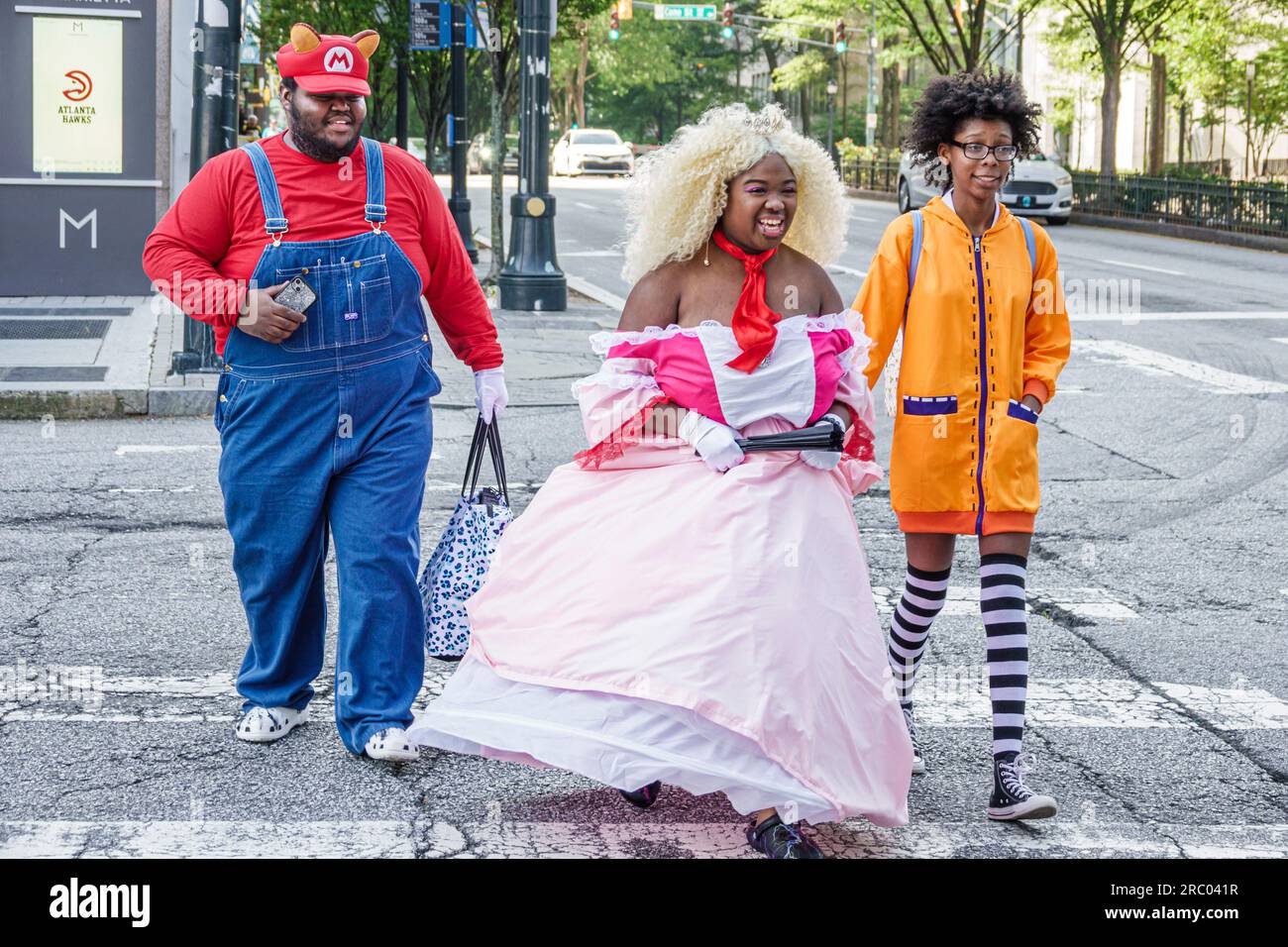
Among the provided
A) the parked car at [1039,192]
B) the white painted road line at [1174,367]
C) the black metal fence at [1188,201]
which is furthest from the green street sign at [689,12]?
the white painted road line at [1174,367]

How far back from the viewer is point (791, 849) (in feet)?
12.8

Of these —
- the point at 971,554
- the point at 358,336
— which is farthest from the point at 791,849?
the point at 971,554

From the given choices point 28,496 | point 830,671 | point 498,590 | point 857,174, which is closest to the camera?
point 830,671

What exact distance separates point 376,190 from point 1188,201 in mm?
27258

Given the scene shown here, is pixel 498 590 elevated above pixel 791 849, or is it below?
above

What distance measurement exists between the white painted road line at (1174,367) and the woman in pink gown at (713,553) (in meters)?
8.56

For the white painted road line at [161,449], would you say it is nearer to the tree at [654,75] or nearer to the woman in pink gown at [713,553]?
the woman in pink gown at [713,553]

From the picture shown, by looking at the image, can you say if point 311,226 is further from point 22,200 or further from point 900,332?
point 22,200

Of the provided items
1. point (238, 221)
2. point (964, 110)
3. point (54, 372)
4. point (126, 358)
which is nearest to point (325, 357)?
point (238, 221)

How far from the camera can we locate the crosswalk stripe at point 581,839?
3994 millimetres

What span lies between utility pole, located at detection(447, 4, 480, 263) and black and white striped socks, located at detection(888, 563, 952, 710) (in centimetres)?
1685

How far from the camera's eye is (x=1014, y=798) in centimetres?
428
